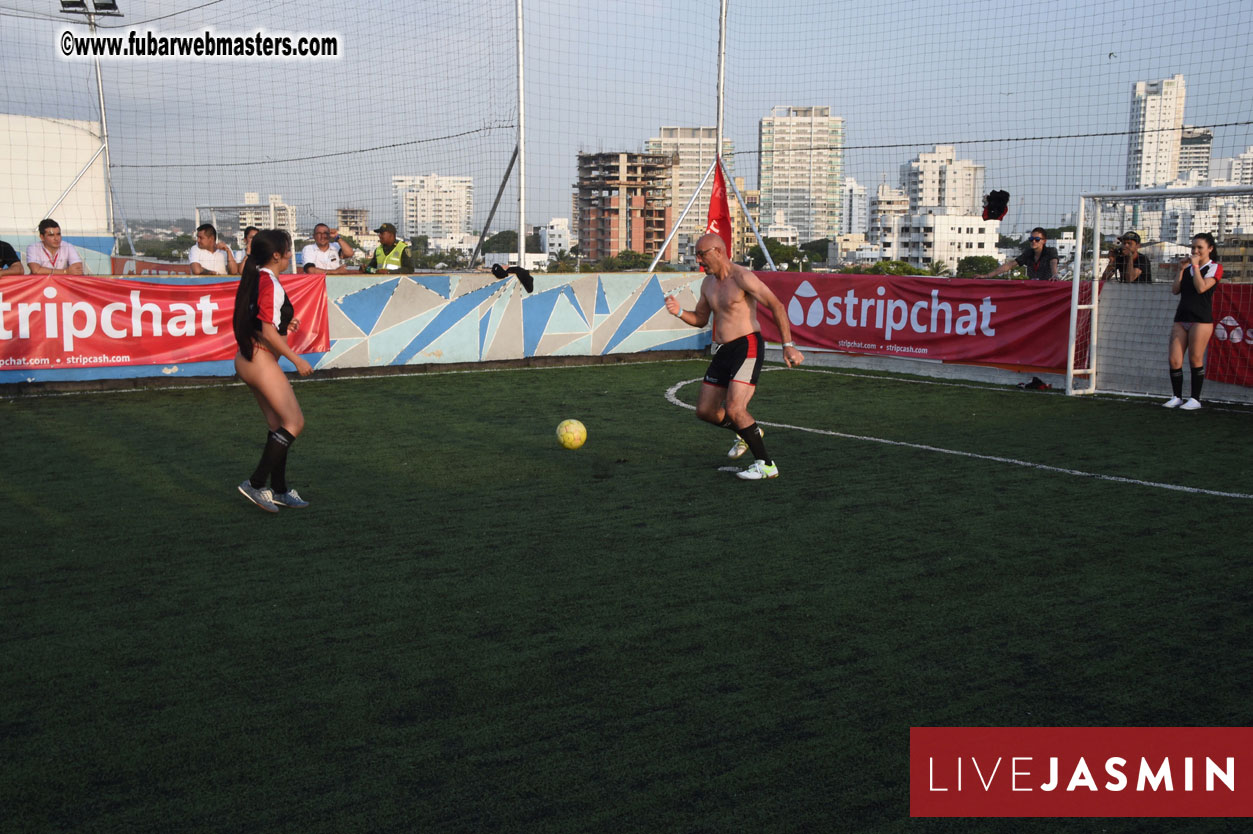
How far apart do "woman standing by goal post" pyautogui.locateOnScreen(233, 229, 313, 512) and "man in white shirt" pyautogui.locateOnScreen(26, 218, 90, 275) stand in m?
7.80

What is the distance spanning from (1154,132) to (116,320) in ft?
45.6

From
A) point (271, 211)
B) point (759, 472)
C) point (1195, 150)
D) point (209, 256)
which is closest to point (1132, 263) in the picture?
point (1195, 150)

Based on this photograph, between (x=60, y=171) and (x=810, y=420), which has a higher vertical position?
(x=60, y=171)

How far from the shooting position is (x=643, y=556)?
20.5 ft

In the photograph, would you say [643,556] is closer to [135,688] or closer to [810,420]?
[135,688]

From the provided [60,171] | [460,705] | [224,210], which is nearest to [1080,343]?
[460,705]

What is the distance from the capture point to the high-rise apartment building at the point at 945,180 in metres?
16.8

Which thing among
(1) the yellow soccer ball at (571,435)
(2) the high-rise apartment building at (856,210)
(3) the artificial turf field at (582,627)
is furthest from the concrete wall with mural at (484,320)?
(1) the yellow soccer ball at (571,435)

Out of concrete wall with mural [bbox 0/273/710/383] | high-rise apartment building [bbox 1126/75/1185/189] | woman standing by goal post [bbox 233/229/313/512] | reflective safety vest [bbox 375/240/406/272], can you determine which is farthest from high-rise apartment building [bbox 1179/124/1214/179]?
woman standing by goal post [bbox 233/229/313/512]

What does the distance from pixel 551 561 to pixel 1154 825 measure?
3.52m

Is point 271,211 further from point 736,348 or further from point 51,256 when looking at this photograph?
point 736,348

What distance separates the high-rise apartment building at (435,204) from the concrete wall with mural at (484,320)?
3.69 feet

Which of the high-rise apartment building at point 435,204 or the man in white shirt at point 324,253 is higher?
the high-rise apartment building at point 435,204

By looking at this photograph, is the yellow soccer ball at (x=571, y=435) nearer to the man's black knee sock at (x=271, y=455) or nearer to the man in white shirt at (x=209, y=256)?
the man's black knee sock at (x=271, y=455)
